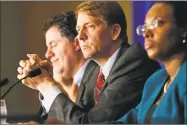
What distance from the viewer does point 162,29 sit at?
3533 mm

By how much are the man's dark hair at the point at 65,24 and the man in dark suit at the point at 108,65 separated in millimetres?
42

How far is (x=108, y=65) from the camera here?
3713 millimetres

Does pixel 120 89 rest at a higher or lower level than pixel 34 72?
lower

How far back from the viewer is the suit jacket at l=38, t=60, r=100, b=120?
3734 millimetres

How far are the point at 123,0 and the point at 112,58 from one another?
1.19 feet

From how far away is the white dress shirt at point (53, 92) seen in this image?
3.79 m

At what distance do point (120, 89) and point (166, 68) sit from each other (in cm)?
30

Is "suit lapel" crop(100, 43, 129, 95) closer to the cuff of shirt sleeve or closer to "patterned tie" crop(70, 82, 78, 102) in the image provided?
"patterned tie" crop(70, 82, 78, 102)

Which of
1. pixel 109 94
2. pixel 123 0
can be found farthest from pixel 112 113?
pixel 123 0

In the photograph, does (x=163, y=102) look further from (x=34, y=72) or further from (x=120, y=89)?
(x=34, y=72)

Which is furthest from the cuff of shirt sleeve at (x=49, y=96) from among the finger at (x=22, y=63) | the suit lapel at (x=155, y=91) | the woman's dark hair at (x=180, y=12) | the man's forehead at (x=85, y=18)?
the woman's dark hair at (x=180, y=12)

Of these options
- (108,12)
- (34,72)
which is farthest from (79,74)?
(108,12)

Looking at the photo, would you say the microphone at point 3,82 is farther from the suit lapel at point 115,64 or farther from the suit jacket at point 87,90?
the suit lapel at point 115,64

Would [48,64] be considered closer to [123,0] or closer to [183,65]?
[123,0]
